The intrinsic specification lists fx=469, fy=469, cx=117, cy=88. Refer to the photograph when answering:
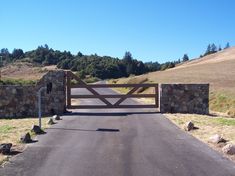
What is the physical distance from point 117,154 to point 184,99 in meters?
12.5

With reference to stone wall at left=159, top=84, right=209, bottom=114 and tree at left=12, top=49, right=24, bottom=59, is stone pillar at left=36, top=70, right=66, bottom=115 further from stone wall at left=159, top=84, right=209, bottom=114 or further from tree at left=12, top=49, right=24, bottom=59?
tree at left=12, top=49, right=24, bottom=59

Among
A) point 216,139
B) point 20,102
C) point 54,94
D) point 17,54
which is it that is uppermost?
point 17,54

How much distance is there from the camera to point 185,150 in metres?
11.7

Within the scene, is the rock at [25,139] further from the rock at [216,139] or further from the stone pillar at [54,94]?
the stone pillar at [54,94]

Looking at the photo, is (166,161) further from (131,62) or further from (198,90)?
(131,62)

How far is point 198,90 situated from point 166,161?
13.3 m

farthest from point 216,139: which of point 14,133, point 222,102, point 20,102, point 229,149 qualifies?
point 222,102

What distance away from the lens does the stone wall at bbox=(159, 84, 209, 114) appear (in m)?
22.9

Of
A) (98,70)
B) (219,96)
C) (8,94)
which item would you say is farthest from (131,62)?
(8,94)

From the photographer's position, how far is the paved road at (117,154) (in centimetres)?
921

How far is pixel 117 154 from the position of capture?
36.1 feet

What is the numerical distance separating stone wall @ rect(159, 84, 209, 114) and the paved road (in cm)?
603

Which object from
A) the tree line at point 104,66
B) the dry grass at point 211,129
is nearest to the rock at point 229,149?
the dry grass at point 211,129

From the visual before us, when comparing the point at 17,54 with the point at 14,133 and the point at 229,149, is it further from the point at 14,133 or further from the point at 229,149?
the point at 229,149
